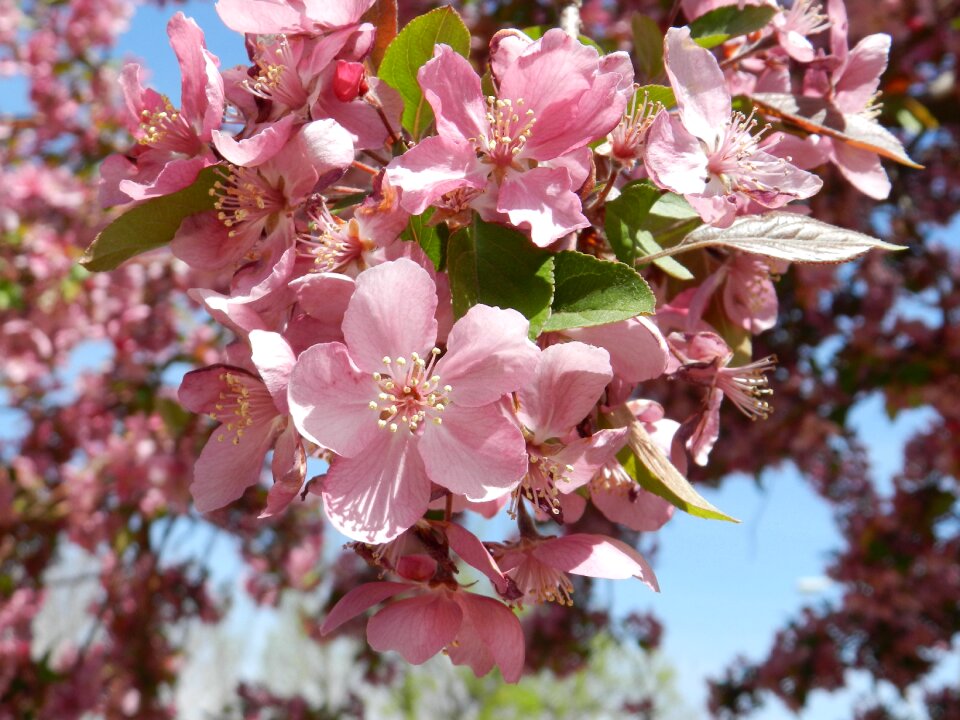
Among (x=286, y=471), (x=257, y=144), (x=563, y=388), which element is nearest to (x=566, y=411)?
(x=563, y=388)

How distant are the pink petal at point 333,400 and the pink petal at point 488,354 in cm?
7

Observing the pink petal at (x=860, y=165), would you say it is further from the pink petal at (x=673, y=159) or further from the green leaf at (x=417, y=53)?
the green leaf at (x=417, y=53)

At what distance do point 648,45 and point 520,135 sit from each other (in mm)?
414

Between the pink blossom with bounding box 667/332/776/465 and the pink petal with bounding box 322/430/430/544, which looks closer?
the pink petal with bounding box 322/430/430/544

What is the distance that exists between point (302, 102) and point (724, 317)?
50cm

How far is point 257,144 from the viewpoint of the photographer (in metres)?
0.67

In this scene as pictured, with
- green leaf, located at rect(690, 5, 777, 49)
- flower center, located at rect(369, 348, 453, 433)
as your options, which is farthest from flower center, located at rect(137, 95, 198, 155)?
green leaf, located at rect(690, 5, 777, 49)

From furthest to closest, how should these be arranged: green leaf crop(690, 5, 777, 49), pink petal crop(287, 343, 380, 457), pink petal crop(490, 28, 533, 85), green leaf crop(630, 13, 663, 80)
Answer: green leaf crop(630, 13, 663, 80) < green leaf crop(690, 5, 777, 49) < pink petal crop(490, 28, 533, 85) < pink petal crop(287, 343, 380, 457)

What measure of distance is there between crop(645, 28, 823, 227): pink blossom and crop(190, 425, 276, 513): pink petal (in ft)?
1.41

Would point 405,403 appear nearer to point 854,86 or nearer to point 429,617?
point 429,617

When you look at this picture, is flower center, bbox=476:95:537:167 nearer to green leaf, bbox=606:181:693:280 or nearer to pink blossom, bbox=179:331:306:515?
green leaf, bbox=606:181:693:280

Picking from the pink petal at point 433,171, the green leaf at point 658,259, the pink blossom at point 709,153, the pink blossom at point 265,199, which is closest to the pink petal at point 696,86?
the pink blossom at point 709,153

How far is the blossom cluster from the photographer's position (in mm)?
627

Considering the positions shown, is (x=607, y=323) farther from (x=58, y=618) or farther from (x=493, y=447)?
(x=58, y=618)
